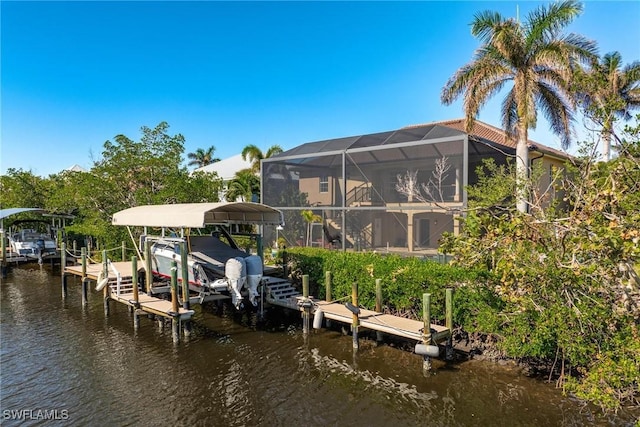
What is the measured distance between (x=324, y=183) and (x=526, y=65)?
1043 cm

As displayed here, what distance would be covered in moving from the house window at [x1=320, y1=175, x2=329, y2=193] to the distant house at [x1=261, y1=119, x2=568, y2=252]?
4cm

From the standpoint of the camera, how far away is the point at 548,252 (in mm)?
6238


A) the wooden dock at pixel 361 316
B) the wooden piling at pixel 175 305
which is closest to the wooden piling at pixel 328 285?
the wooden dock at pixel 361 316

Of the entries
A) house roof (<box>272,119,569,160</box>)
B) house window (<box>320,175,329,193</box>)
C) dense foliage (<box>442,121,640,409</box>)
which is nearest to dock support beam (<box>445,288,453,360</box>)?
dense foliage (<box>442,121,640,409</box>)

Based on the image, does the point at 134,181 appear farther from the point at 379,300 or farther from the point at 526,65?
the point at 526,65

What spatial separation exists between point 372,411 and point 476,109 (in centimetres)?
1343

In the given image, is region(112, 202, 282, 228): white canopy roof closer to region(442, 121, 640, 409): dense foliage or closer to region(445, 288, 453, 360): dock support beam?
region(445, 288, 453, 360): dock support beam

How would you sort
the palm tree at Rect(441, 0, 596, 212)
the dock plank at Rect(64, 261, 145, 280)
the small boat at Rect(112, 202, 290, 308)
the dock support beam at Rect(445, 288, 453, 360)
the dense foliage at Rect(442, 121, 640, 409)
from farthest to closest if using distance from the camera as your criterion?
1. the palm tree at Rect(441, 0, 596, 212)
2. the dock plank at Rect(64, 261, 145, 280)
3. the small boat at Rect(112, 202, 290, 308)
4. the dock support beam at Rect(445, 288, 453, 360)
5. the dense foliage at Rect(442, 121, 640, 409)

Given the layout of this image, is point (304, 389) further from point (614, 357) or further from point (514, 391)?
point (614, 357)

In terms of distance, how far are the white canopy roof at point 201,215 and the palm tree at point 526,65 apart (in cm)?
932

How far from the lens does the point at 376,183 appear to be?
63.5 ft

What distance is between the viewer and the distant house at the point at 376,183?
1714 centimetres

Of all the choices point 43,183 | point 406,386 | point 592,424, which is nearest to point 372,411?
point 406,386

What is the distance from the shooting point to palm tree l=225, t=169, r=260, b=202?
30625mm
